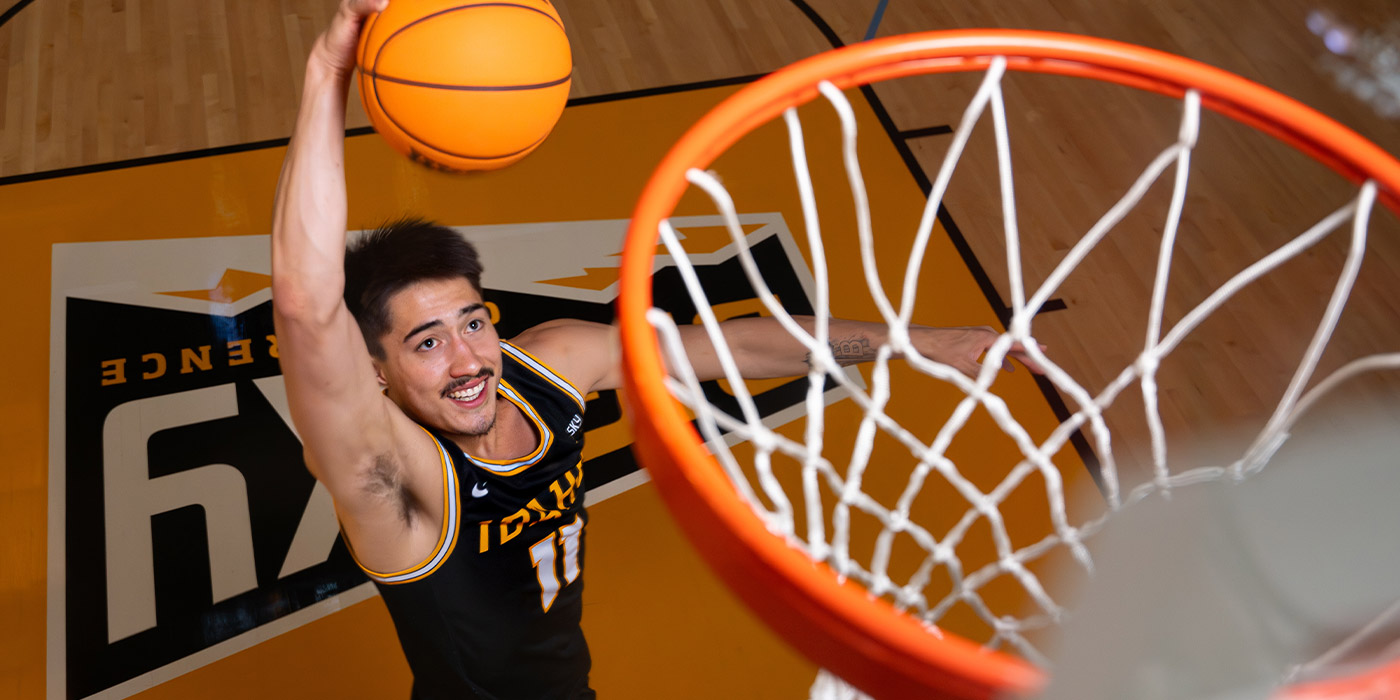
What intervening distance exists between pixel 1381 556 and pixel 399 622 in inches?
63.5

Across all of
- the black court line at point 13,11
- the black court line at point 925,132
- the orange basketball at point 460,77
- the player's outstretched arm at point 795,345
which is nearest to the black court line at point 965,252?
the black court line at point 925,132

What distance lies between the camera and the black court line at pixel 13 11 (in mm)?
3834

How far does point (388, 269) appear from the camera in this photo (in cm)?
192

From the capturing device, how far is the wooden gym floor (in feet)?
9.84

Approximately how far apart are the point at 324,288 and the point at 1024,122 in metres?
2.90

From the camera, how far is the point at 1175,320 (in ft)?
9.88

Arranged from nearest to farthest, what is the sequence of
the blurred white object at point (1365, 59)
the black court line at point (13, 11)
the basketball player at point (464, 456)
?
the basketball player at point (464, 456) < the blurred white object at point (1365, 59) < the black court line at point (13, 11)

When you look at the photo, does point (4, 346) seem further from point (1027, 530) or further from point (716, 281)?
point (1027, 530)

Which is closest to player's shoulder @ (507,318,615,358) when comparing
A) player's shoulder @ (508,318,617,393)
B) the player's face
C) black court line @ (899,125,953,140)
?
player's shoulder @ (508,318,617,393)

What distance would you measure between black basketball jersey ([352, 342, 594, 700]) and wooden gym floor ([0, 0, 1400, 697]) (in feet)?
4.48

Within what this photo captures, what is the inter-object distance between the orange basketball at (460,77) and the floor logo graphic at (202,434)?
1.19 m

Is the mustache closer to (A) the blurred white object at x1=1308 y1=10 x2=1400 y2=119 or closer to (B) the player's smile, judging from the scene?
(B) the player's smile

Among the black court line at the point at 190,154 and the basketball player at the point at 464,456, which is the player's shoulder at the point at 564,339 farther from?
the black court line at the point at 190,154

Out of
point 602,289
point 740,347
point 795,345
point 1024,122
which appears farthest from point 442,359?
point 1024,122
